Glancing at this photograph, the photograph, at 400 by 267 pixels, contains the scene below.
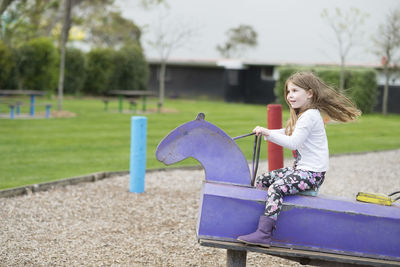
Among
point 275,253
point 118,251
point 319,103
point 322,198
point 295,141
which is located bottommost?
point 118,251

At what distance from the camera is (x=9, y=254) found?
4.36 metres

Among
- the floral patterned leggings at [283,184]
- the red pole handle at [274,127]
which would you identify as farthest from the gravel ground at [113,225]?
the floral patterned leggings at [283,184]

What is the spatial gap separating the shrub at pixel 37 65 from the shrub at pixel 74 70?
144 centimetres

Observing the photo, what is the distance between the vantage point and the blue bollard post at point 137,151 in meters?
6.75

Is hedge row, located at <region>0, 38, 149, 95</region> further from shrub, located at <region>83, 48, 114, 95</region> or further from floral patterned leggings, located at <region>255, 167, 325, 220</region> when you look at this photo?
floral patterned leggings, located at <region>255, 167, 325, 220</region>

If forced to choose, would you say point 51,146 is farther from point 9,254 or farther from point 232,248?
point 232,248

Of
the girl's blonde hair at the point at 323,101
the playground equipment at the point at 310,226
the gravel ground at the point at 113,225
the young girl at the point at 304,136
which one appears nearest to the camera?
the playground equipment at the point at 310,226

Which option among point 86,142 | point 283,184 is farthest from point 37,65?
point 283,184

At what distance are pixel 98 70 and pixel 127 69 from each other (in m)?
1.81

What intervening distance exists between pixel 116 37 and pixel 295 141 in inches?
1679

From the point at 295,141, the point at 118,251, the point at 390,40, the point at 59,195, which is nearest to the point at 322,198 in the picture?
the point at 295,141

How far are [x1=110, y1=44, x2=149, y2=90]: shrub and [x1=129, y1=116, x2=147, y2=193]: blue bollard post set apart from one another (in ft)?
84.6

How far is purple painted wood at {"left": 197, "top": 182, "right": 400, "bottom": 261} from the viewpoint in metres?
3.11

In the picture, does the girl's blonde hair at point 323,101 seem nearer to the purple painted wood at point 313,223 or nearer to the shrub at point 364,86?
the purple painted wood at point 313,223
